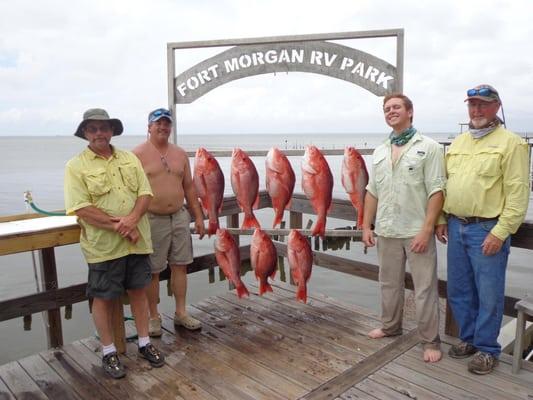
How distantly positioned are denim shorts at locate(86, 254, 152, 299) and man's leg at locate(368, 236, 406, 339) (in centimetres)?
172

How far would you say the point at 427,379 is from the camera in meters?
2.90

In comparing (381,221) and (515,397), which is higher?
(381,221)

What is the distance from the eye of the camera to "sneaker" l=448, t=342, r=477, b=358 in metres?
3.13

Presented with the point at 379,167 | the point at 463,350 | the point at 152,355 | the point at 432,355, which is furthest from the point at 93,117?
the point at 463,350

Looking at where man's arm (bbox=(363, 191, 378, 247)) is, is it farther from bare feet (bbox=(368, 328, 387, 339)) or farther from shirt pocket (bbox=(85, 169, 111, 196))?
shirt pocket (bbox=(85, 169, 111, 196))

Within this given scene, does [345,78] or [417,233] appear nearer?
[417,233]

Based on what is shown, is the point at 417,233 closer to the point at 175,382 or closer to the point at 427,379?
the point at 427,379

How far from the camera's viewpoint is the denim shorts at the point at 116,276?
2918 mm

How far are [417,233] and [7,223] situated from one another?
2.92 meters

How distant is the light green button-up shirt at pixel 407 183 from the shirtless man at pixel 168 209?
1491mm

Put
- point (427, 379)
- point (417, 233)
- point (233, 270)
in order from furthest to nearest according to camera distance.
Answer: point (233, 270), point (417, 233), point (427, 379)

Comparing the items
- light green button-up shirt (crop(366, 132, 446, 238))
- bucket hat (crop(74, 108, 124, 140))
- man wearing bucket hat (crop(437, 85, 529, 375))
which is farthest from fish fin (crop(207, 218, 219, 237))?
man wearing bucket hat (crop(437, 85, 529, 375))

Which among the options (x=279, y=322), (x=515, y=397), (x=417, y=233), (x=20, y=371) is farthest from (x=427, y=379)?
(x=20, y=371)

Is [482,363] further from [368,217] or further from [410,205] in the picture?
[368,217]
